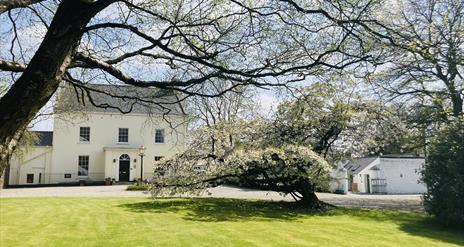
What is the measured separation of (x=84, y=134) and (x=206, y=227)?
33.0 meters

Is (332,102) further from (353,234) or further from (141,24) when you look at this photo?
(141,24)

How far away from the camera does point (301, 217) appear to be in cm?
1552

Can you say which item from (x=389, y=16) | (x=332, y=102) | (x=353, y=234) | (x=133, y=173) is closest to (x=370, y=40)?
(x=389, y=16)

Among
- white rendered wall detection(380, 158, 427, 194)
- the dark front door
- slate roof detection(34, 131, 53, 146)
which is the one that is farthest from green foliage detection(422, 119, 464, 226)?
slate roof detection(34, 131, 53, 146)

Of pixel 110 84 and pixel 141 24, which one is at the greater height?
pixel 141 24

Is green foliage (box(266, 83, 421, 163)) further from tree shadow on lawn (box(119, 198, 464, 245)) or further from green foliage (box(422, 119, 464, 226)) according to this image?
green foliage (box(422, 119, 464, 226))

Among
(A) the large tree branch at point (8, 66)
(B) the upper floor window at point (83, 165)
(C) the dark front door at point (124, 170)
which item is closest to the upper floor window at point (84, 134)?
(B) the upper floor window at point (83, 165)

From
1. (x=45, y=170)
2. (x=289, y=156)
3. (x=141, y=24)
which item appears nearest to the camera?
(x=141, y=24)

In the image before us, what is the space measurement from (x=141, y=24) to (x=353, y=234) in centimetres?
836

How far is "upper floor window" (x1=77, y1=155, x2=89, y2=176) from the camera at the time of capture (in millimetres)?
40841

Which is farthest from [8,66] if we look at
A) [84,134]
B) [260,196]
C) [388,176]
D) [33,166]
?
[388,176]

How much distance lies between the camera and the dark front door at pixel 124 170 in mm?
41037

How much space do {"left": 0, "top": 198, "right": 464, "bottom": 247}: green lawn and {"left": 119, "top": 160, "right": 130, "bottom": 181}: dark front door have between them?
23539 mm

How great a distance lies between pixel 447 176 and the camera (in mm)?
14102
